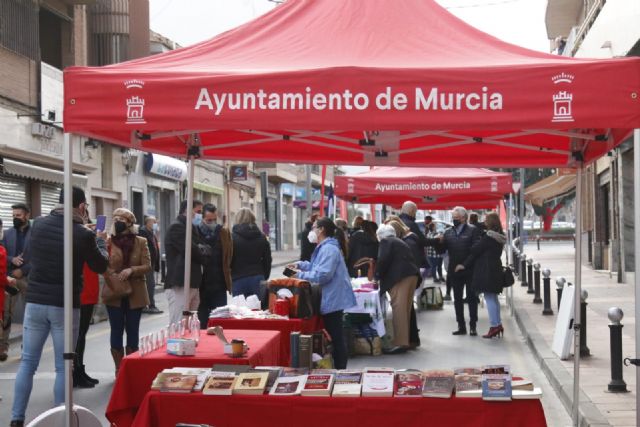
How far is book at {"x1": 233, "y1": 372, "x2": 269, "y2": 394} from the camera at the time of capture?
529 cm

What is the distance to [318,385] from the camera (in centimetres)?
536

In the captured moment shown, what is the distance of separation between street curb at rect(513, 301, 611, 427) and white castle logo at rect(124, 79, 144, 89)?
4.45m

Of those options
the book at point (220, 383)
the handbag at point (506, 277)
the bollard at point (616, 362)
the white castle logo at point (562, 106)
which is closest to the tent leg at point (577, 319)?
the bollard at point (616, 362)

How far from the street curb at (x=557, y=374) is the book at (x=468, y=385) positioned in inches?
89.4

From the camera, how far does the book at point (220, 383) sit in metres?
5.29

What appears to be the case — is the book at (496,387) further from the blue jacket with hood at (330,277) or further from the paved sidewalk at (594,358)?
the blue jacket with hood at (330,277)

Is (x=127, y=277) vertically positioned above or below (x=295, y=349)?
above

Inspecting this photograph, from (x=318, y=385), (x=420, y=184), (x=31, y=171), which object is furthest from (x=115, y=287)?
(x=31, y=171)

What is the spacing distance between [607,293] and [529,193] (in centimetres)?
2189

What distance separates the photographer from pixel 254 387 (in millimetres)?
5320

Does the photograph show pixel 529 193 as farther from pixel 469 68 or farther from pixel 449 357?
pixel 469 68

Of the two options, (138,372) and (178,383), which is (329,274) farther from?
(178,383)

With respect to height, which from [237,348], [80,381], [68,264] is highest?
[68,264]

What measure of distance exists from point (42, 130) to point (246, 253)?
1341 cm
